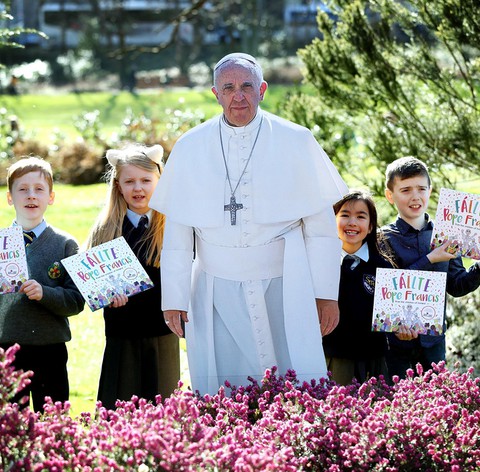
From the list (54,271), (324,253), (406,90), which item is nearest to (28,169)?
(54,271)

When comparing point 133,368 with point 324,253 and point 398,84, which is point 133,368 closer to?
point 324,253

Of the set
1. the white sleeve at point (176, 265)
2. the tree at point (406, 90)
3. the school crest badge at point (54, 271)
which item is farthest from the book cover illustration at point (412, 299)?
the tree at point (406, 90)

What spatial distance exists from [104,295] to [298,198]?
3.49 feet

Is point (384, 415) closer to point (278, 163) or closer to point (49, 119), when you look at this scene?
point (278, 163)

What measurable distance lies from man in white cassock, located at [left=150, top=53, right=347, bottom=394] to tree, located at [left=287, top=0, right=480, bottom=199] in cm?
223

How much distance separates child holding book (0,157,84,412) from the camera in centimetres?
493

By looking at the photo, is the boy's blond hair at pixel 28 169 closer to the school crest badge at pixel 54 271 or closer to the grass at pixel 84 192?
Result: the school crest badge at pixel 54 271

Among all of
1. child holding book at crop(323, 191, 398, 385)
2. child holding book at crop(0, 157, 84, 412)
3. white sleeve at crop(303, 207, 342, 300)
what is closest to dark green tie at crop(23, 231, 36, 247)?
child holding book at crop(0, 157, 84, 412)

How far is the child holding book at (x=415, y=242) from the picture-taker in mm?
5047

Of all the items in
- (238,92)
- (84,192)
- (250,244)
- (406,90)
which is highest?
(84,192)

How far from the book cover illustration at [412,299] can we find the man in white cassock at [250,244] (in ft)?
0.76

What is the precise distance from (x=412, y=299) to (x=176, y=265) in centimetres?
116

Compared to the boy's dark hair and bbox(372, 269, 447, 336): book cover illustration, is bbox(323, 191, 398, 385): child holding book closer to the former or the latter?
the boy's dark hair

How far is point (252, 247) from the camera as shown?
472cm
